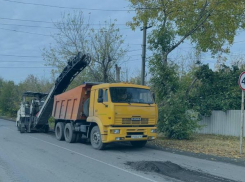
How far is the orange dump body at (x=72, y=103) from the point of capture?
14.4 metres

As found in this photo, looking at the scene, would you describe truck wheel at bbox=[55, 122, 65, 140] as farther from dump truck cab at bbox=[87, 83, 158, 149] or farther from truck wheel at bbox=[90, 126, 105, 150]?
dump truck cab at bbox=[87, 83, 158, 149]

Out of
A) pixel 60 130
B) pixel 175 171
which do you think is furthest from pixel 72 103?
pixel 175 171

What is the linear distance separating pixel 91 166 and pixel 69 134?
6.62 meters

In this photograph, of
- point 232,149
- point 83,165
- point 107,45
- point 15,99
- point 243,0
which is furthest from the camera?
point 15,99

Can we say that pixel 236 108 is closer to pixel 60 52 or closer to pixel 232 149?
pixel 232 149

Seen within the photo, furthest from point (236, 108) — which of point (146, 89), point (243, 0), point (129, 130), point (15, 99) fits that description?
point (15, 99)

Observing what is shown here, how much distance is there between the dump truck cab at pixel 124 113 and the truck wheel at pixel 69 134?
2.68 meters

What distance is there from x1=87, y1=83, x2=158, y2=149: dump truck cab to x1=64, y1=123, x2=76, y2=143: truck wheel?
2680 millimetres

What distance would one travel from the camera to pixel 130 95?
492 inches

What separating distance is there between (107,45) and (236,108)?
973 cm

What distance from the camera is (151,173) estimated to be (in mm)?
8328

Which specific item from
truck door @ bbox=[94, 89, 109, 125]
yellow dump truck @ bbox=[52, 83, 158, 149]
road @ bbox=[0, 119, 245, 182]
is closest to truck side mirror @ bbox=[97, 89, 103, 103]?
yellow dump truck @ bbox=[52, 83, 158, 149]

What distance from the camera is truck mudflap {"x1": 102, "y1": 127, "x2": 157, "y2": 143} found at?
11.9 m

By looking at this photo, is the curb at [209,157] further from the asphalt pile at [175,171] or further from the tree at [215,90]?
the tree at [215,90]
